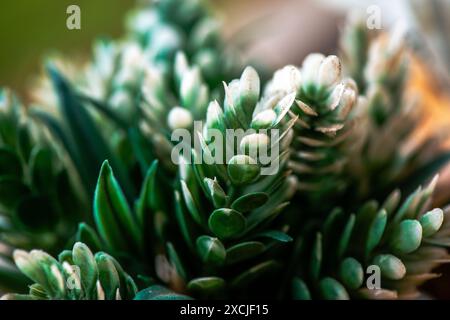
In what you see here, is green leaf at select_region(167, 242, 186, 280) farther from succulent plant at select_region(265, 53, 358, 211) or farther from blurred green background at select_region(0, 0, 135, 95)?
blurred green background at select_region(0, 0, 135, 95)

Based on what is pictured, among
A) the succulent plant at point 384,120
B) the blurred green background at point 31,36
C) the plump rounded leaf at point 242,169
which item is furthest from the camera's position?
the blurred green background at point 31,36

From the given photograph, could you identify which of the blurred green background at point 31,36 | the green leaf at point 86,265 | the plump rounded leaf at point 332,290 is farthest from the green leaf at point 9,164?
the blurred green background at point 31,36

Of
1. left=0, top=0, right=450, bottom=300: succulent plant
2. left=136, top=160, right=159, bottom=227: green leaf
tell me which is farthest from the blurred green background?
left=136, top=160, right=159, bottom=227: green leaf

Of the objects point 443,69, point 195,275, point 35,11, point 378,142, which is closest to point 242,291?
point 195,275

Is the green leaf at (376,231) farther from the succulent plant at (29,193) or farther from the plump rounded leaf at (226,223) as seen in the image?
the succulent plant at (29,193)

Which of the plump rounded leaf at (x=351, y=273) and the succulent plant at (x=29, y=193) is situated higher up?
the succulent plant at (x=29, y=193)
